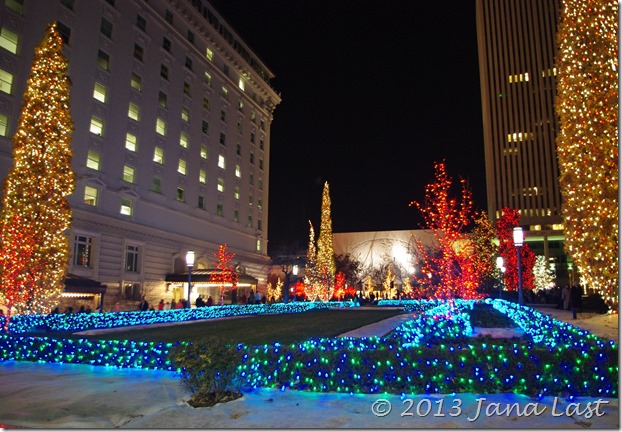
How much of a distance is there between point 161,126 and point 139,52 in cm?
658

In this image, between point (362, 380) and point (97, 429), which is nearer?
point (97, 429)

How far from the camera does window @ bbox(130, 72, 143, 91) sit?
38.5m

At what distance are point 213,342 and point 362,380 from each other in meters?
2.70

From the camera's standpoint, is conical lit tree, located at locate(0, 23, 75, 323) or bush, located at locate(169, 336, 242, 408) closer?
bush, located at locate(169, 336, 242, 408)

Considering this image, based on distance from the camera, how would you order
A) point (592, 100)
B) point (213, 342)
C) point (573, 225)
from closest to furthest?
point (213, 342) → point (592, 100) → point (573, 225)

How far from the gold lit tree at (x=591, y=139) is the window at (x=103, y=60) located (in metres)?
32.4

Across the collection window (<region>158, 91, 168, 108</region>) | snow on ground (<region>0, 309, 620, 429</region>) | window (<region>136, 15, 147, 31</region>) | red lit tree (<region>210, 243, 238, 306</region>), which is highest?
window (<region>136, 15, 147, 31</region>)

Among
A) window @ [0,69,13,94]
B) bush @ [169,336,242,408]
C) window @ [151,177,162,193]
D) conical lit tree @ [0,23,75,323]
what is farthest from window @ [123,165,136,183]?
bush @ [169,336,242,408]

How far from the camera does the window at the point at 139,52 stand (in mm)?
39281

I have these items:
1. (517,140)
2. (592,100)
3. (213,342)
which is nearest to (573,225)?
(592,100)

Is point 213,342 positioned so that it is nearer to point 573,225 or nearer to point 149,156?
point 573,225

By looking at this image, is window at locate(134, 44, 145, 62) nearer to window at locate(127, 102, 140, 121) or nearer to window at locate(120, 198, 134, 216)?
window at locate(127, 102, 140, 121)

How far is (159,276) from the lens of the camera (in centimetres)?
3912

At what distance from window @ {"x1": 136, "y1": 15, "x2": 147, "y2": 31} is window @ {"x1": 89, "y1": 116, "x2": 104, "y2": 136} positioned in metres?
11.0
